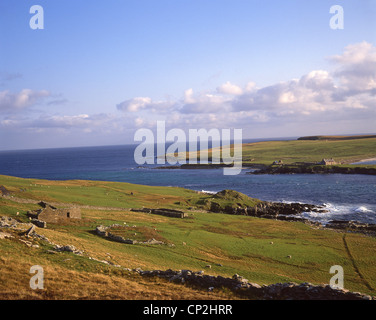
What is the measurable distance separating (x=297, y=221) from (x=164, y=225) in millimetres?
32124

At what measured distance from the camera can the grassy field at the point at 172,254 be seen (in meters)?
18.9

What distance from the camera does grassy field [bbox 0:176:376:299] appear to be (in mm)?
18906

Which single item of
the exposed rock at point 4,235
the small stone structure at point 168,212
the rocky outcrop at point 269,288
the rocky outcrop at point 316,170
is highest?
the exposed rock at point 4,235

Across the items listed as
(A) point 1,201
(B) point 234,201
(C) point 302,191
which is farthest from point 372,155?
(A) point 1,201

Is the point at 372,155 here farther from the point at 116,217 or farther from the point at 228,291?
the point at 228,291

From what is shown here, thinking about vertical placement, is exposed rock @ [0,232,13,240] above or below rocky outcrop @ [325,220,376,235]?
above

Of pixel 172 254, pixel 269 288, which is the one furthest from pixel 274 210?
pixel 269 288

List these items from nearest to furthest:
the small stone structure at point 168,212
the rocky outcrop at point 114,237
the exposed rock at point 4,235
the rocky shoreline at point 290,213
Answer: the exposed rock at point 4,235 → the rocky outcrop at point 114,237 → the small stone structure at point 168,212 → the rocky shoreline at point 290,213

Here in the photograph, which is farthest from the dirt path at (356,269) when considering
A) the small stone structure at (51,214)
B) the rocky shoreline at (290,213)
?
the small stone structure at (51,214)

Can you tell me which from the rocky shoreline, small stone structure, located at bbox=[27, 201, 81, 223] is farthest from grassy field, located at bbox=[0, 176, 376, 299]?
the rocky shoreline
